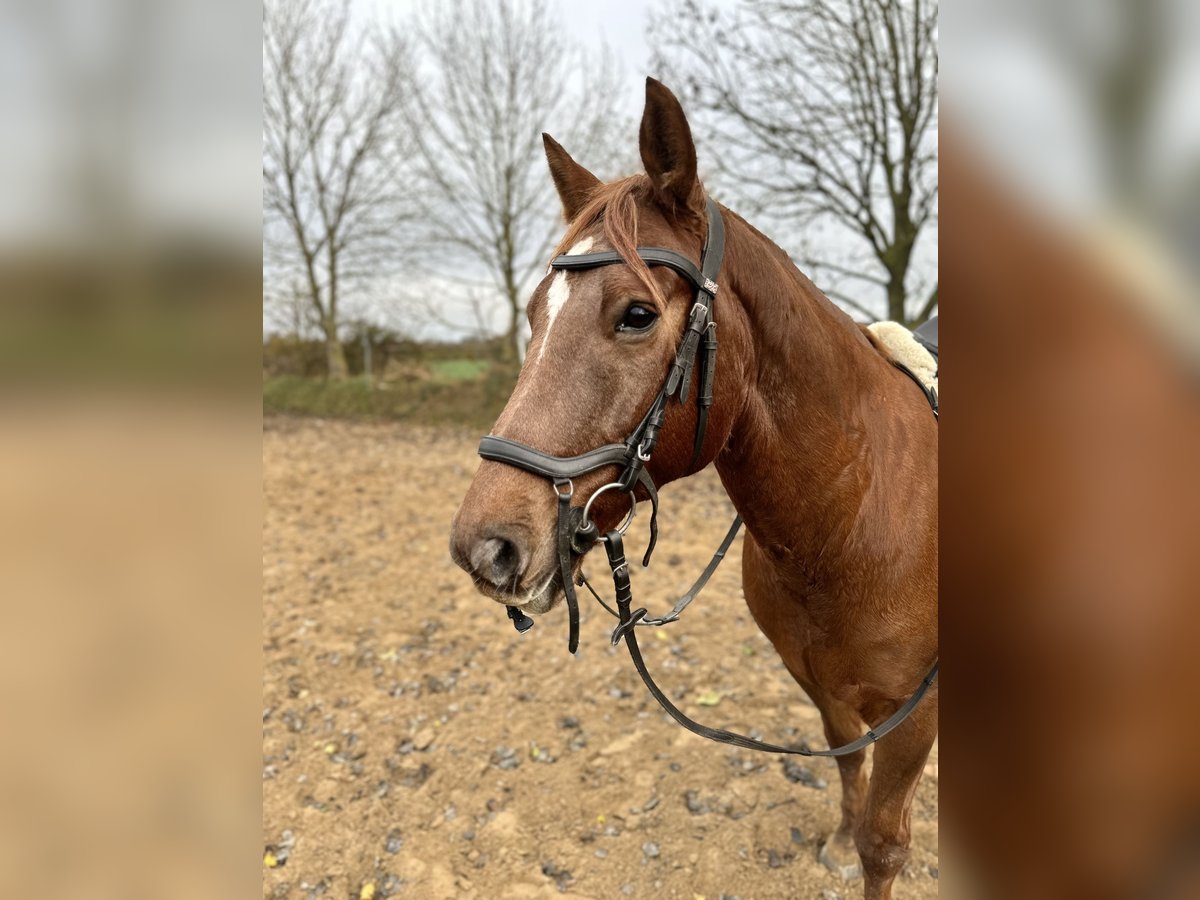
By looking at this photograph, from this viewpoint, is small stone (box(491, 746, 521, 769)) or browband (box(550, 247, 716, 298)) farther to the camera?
small stone (box(491, 746, 521, 769))

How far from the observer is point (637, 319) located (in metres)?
1.70

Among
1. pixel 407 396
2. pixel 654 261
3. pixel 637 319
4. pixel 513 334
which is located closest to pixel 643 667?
pixel 637 319

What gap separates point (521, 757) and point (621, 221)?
328cm

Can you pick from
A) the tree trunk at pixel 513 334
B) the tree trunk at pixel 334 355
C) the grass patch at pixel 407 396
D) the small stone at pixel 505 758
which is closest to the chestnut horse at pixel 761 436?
the small stone at pixel 505 758

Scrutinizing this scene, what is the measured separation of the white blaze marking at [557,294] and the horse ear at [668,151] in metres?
0.27

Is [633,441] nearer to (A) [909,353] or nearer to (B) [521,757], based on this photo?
(A) [909,353]

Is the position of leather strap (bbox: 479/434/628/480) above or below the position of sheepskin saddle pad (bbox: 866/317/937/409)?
below

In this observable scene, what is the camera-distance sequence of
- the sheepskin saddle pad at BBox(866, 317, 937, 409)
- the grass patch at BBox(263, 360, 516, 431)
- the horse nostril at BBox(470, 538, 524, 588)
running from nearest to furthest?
the horse nostril at BBox(470, 538, 524, 588), the sheepskin saddle pad at BBox(866, 317, 937, 409), the grass patch at BBox(263, 360, 516, 431)

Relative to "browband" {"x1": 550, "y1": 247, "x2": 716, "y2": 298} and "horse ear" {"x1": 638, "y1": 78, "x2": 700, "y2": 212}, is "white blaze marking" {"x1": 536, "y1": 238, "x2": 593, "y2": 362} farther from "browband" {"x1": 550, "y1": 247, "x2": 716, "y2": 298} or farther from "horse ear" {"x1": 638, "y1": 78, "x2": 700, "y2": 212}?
"horse ear" {"x1": 638, "y1": 78, "x2": 700, "y2": 212}

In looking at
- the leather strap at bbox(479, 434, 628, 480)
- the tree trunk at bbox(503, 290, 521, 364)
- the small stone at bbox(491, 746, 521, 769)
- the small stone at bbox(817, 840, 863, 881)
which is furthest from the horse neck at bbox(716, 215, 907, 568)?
the tree trunk at bbox(503, 290, 521, 364)

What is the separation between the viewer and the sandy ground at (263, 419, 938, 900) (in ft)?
10.2
